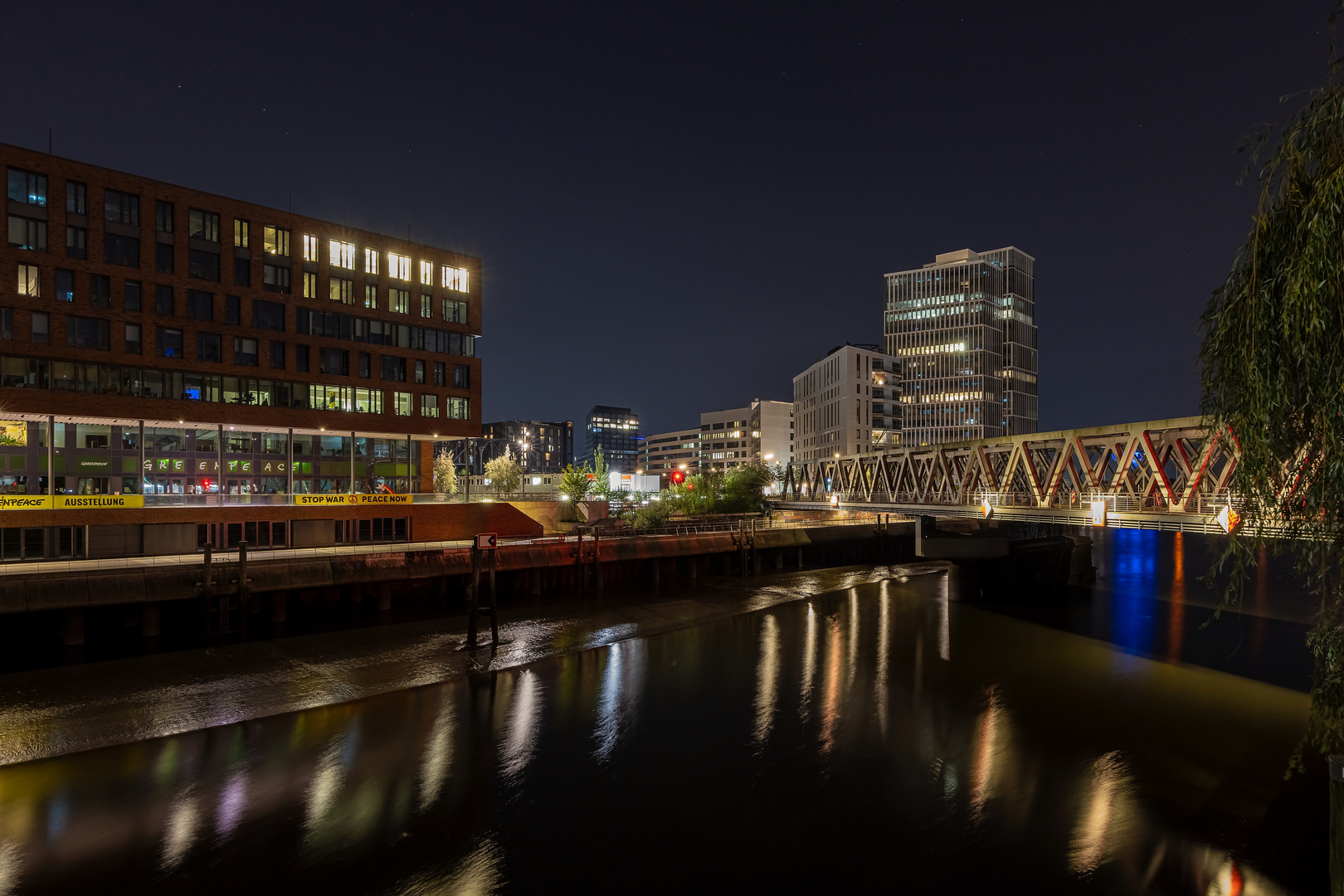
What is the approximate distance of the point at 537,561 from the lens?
41.3m

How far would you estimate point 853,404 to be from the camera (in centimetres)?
13338

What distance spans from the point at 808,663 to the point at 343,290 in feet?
151

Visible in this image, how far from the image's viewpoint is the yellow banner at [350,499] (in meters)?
44.9

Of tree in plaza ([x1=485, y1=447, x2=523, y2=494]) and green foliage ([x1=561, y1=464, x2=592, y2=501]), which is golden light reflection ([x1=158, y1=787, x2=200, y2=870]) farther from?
tree in plaza ([x1=485, y1=447, x2=523, y2=494])

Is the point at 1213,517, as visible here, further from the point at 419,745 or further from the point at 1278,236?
the point at 419,745

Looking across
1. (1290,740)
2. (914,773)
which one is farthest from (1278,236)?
(1290,740)

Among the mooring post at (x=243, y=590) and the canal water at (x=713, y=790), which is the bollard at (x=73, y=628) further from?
the canal water at (x=713, y=790)

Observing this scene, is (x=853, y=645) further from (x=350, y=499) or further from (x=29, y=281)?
(x=29, y=281)

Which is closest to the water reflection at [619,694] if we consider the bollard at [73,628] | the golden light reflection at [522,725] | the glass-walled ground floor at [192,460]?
the golden light reflection at [522,725]

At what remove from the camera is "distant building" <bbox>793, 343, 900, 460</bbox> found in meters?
133

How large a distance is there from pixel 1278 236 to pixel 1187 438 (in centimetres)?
2227

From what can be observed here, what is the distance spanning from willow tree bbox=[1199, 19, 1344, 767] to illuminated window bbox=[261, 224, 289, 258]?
56523mm

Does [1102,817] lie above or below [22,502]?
below

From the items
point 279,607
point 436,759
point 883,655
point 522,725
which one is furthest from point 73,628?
point 883,655
